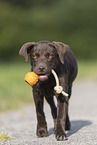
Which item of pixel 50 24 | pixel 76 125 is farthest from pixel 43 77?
pixel 50 24

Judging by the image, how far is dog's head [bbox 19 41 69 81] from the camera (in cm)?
462

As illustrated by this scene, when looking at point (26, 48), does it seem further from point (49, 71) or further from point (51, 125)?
point (51, 125)

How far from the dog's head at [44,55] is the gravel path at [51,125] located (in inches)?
38.3

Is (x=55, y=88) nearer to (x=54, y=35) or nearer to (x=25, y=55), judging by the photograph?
(x=25, y=55)

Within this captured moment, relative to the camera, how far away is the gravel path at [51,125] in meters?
4.65

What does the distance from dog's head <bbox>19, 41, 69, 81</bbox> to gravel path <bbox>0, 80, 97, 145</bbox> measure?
0.97 metres

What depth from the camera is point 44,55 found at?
15.5 feet

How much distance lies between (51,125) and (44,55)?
6.82 ft

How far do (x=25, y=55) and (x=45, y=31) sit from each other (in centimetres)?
4665

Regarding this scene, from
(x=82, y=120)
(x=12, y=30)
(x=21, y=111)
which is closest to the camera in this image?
(x=82, y=120)

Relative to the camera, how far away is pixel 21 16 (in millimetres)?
50938

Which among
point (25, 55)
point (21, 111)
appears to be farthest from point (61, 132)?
point (21, 111)

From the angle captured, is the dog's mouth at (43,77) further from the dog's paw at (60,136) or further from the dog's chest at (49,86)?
the dog's paw at (60,136)

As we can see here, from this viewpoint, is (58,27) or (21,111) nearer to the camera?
(21,111)
